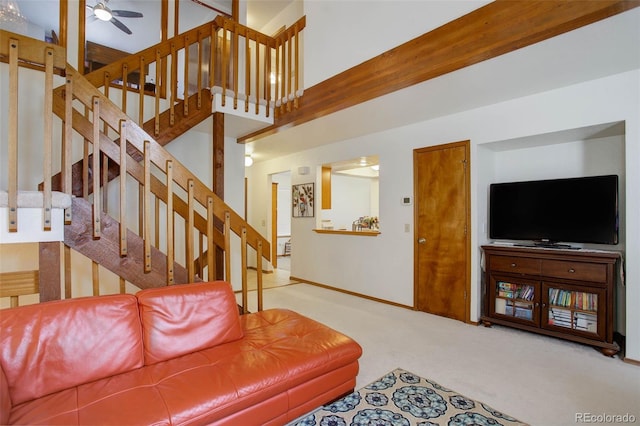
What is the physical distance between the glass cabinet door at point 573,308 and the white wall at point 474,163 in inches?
8.3

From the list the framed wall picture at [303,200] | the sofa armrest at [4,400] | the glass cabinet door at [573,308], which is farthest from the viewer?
the framed wall picture at [303,200]

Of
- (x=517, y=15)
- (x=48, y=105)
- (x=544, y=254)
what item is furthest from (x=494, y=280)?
(x=48, y=105)

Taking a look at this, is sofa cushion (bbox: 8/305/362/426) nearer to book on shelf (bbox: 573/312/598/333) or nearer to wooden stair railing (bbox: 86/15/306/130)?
book on shelf (bbox: 573/312/598/333)

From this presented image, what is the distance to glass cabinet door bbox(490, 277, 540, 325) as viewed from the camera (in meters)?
3.19

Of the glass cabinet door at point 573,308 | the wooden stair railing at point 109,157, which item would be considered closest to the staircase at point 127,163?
the wooden stair railing at point 109,157

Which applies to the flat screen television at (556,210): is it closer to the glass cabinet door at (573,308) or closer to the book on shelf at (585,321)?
the glass cabinet door at (573,308)

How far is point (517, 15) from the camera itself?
2.13 metres

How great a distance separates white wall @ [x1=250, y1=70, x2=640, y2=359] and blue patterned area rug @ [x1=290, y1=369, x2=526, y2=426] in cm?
170

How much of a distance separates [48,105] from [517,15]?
302cm

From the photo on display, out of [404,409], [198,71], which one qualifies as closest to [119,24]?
[198,71]

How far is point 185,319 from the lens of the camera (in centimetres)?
192

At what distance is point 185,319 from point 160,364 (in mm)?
272

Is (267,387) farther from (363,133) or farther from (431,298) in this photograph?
(363,133)

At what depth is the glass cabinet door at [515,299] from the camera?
319cm
